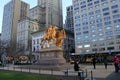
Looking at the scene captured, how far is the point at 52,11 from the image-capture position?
156 m

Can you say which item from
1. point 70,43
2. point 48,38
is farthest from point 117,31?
point 48,38

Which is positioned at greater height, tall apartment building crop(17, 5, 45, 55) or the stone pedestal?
tall apartment building crop(17, 5, 45, 55)

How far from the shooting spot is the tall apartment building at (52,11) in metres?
153

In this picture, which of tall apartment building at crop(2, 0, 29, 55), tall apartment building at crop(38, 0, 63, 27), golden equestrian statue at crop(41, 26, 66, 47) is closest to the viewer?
golden equestrian statue at crop(41, 26, 66, 47)

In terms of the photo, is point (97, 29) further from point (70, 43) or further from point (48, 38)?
point (48, 38)

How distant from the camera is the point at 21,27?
13462 centimetres

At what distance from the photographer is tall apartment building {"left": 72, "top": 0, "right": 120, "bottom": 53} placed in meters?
85.1

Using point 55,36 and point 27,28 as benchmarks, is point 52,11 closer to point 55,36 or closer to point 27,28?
point 27,28

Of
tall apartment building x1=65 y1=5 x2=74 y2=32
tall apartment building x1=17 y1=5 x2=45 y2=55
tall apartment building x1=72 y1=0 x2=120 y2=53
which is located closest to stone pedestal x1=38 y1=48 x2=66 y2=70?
tall apartment building x1=72 y1=0 x2=120 y2=53

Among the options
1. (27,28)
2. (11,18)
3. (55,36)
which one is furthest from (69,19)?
(55,36)

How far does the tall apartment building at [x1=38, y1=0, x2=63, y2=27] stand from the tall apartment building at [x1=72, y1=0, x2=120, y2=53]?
53.7 meters

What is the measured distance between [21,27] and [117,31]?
268ft

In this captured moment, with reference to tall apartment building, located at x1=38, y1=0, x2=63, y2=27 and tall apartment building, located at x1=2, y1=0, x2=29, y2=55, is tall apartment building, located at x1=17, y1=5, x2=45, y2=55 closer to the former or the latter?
tall apartment building, located at x1=38, y1=0, x2=63, y2=27

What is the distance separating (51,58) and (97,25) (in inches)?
2522
